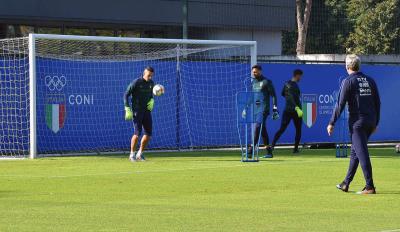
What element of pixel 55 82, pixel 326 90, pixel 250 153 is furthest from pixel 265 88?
pixel 326 90

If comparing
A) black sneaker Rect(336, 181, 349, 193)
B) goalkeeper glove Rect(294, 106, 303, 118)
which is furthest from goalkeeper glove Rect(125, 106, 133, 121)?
black sneaker Rect(336, 181, 349, 193)

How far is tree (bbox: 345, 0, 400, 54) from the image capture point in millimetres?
60781

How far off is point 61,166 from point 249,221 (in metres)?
10.2

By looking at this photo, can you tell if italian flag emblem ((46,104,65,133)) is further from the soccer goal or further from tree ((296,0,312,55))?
tree ((296,0,312,55))

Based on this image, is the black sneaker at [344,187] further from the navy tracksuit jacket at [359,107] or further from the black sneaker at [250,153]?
the black sneaker at [250,153]

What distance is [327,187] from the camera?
1639 centimetres

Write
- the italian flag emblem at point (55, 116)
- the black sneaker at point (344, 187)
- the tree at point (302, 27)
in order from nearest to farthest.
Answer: the black sneaker at point (344, 187), the italian flag emblem at point (55, 116), the tree at point (302, 27)

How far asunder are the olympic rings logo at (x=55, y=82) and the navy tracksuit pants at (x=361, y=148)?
38.1 feet

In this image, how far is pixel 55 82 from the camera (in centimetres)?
2562

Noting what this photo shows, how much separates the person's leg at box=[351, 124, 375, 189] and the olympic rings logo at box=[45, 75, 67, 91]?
11.8 meters

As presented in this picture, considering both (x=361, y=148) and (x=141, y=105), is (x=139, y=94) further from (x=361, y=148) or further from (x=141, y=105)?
(x=361, y=148)

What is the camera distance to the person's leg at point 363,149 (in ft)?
49.7

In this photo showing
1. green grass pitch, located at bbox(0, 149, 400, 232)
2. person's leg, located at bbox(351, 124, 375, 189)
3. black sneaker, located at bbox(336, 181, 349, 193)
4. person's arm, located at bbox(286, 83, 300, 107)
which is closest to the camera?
green grass pitch, located at bbox(0, 149, 400, 232)

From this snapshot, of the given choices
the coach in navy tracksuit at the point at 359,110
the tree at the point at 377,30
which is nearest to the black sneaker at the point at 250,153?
the coach in navy tracksuit at the point at 359,110
